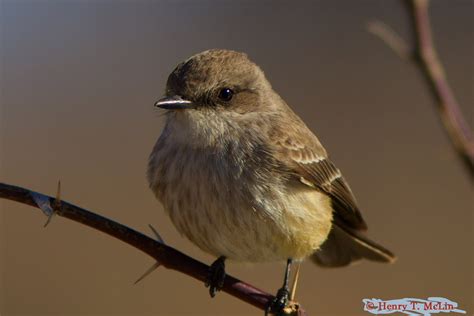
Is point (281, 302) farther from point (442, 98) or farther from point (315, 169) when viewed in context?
point (442, 98)

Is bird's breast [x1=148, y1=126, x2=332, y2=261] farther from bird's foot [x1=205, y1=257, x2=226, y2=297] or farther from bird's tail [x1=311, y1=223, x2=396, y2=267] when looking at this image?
bird's tail [x1=311, y1=223, x2=396, y2=267]

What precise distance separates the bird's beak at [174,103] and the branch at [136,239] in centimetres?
102

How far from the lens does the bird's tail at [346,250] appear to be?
16.0 feet

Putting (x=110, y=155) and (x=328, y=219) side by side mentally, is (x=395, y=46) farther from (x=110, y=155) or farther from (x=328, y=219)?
(x=110, y=155)

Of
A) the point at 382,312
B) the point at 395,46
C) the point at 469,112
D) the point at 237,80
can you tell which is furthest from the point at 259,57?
the point at 395,46

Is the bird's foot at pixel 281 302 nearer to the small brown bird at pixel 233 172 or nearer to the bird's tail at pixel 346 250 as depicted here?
the small brown bird at pixel 233 172

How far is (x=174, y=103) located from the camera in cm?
396

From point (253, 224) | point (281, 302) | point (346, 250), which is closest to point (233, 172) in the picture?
point (253, 224)

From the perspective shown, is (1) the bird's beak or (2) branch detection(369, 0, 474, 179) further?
(1) the bird's beak

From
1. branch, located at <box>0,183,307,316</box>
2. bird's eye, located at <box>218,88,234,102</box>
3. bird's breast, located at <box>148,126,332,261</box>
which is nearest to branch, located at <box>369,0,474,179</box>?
branch, located at <box>0,183,307,316</box>

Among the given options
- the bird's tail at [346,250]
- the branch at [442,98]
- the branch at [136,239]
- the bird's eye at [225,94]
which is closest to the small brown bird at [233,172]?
the bird's eye at [225,94]

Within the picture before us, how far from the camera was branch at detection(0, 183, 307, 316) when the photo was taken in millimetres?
2631

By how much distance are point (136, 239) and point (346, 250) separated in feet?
8.08

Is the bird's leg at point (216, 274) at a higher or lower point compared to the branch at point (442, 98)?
higher
